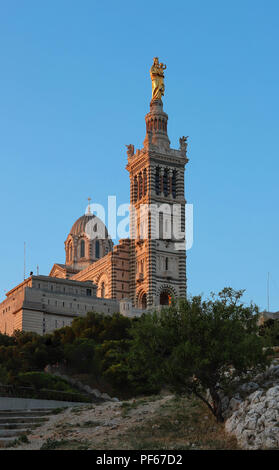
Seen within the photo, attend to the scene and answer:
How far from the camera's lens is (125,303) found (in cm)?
10219

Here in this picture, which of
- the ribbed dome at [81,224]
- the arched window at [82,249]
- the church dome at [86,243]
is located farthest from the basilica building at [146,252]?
the ribbed dome at [81,224]

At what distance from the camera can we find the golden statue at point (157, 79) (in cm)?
11944

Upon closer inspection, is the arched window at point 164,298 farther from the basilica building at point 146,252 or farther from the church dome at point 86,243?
the church dome at point 86,243

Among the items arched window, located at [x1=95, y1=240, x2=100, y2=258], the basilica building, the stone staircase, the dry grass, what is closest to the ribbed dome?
arched window, located at [x1=95, y1=240, x2=100, y2=258]

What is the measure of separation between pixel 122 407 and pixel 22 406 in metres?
7.68

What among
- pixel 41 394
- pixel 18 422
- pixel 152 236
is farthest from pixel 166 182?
pixel 18 422

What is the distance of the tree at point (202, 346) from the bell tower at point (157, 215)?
2451 inches

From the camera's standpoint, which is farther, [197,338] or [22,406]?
[22,406]

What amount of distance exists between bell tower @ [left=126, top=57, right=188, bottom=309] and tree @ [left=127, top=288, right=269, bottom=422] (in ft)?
204

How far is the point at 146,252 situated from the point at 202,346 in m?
67.8

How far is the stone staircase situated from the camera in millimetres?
40678

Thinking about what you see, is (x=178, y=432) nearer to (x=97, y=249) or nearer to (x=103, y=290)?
(x=103, y=290)

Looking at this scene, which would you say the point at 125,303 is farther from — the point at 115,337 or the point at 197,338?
the point at 197,338
